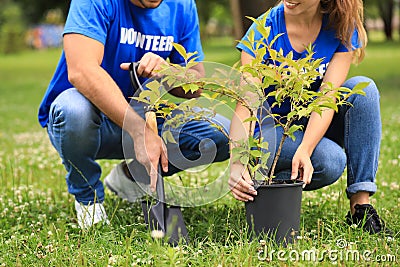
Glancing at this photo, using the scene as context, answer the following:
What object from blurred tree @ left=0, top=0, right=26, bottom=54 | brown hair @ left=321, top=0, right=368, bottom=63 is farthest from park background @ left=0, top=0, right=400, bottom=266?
blurred tree @ left=0, top=0, right=26, bottom=54

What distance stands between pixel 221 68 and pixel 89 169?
106cm

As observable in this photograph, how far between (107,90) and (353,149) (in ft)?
4.06

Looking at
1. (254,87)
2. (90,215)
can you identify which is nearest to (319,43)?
(254,87)

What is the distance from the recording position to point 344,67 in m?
3.07

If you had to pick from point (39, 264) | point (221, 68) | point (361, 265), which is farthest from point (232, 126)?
point (39, 264)

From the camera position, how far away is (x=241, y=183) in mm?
2596

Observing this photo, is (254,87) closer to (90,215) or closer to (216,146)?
(216,146)

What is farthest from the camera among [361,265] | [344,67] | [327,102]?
[344,67]

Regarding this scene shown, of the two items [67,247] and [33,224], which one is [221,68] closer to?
[67,247]

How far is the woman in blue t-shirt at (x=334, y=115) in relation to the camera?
9.57 feet

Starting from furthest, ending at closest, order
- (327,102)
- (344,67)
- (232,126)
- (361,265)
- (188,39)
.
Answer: (188,39) < (344,67) < (232,126) < (327,102) < (361,265)

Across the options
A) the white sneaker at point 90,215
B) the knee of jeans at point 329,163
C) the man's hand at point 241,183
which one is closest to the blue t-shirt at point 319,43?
the knee of jeans at point 329,163

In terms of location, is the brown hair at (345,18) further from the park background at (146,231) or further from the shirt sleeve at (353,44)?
the park background at (146,231)

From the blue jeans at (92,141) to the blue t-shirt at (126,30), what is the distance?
254mm
